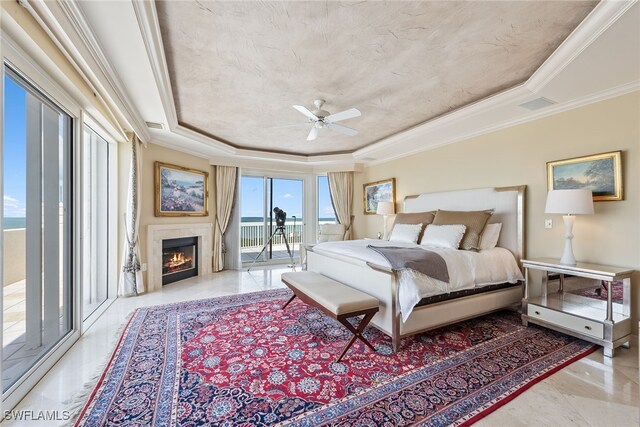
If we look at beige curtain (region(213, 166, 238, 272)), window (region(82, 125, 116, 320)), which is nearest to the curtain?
window (region(82, 125, 116, 320))

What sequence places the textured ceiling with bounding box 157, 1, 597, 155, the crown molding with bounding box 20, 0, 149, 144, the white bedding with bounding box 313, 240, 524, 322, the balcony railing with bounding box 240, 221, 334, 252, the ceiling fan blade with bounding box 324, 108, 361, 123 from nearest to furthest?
the crown molding with bounding box 20, 0, 149, 144 → the textured ceiling with bounding box 157, 1, 597, 155 → the white bedding with bounding box 313, 240, 524, 322 → the ceiling fan blade with bounding box 324, 108, 361, 123 → the balcony railing with bounding box 240, 221, 334, 252

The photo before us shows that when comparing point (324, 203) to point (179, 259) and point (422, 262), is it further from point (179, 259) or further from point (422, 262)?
point (422, 262)

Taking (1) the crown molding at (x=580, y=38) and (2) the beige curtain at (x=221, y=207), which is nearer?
(1) the crown molding at (x=580, y=38)

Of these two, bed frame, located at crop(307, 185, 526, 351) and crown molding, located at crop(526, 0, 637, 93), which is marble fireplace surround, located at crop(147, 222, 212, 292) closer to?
bed frame, located at crop(307, 185, 526, 351)

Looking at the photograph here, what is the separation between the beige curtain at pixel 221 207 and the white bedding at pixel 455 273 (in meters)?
2.95

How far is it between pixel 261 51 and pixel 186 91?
47.1 inches

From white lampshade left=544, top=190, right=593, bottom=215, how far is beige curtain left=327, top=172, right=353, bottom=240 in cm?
394

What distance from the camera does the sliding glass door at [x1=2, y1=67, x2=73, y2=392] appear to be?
1.70 meters


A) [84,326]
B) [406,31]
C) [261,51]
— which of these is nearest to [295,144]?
[261,51]

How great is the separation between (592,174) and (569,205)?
547 mm

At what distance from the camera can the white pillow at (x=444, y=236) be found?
3.12 meters

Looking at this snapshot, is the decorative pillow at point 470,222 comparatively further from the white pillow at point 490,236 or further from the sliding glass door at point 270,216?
Answer: the sliding glass door at point 270,216

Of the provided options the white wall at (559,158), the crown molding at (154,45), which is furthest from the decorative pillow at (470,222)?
the crown molding at (154,45)

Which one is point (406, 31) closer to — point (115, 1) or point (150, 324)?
point (115, 1)
